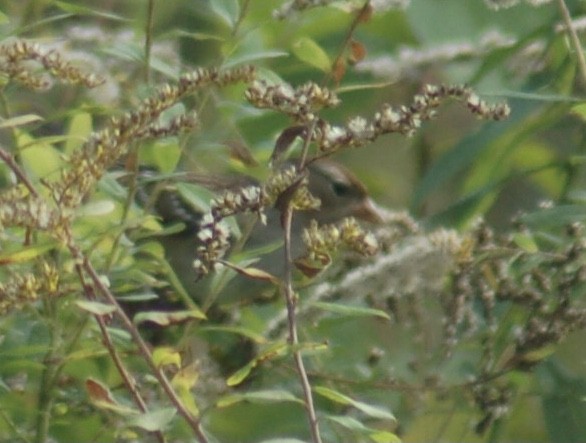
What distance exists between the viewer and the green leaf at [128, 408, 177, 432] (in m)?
1.51

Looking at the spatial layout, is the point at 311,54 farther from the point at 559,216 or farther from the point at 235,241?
the point at 235,241

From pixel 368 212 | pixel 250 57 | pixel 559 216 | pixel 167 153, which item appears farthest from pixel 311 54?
pixel 368 212

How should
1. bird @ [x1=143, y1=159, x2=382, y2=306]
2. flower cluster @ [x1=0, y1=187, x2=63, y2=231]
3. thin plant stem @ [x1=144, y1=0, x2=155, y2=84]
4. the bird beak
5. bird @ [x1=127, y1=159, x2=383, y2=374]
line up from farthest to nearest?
the bird beak, bird @ [x1=143, y1=159, x2=382, y2=306], bird @ [x1=127, y1=159, x2=383, y2=374], thin plant stem @ [x1=144, y1=0, x2=155, y2=84], flower cluster @ [x1=0, y1=187, x2=63, y2=231]

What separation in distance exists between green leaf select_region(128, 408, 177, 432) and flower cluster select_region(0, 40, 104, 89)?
14.0 inches

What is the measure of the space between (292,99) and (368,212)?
1615 millimetres

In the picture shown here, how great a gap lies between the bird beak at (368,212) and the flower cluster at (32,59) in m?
1.36

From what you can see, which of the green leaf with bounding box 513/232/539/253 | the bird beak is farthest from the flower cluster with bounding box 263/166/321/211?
the bird beak

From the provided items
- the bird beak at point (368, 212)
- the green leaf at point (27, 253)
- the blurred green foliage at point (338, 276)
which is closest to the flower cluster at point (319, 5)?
the blurred green foliage at point (338, 276)

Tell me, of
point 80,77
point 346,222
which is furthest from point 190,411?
point 80,77

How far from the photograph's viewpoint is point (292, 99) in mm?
1607

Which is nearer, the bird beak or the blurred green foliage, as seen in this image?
the blurred green foliage

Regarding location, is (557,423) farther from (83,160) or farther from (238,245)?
(83,160)

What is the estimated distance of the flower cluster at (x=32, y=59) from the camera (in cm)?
166

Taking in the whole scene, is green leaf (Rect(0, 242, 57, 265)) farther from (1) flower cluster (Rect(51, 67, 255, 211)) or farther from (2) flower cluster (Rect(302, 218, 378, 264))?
(2) flower cluster (Rect(302, 218, 378, 264))
